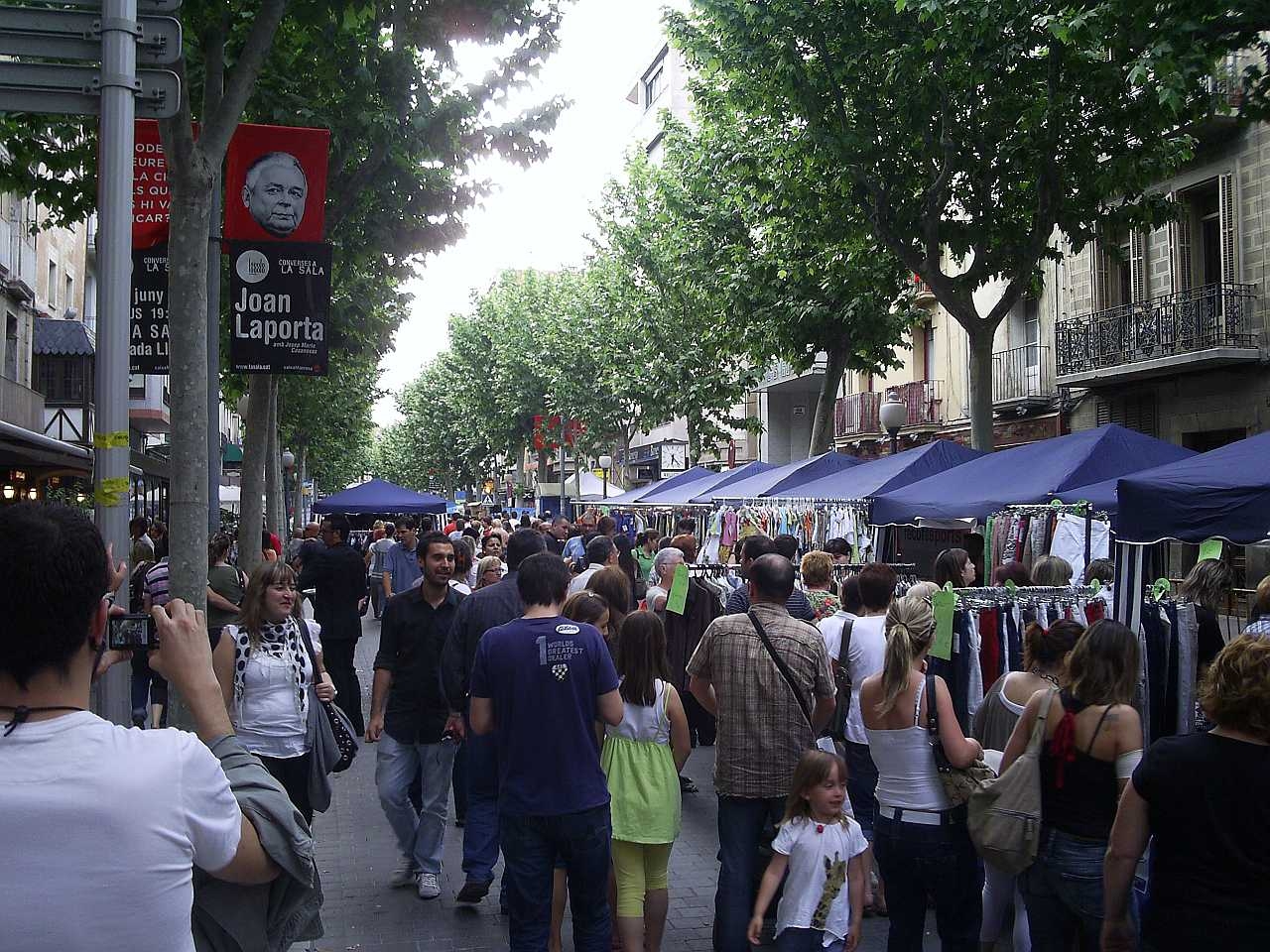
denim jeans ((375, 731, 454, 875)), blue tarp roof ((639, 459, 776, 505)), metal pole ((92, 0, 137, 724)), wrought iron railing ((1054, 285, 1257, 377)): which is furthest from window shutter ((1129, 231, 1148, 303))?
metal pole ((92, 0, 137, 724))

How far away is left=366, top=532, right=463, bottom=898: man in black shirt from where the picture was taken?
666 cm

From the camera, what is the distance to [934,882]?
4.62m

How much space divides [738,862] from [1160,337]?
1871 centimetres

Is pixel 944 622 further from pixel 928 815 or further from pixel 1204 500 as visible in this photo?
pixel 1204 500

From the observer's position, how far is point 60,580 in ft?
6.52

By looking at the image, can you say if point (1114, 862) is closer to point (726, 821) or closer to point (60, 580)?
point (726, 821)

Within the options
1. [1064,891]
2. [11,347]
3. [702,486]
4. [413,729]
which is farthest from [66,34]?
[11,347]

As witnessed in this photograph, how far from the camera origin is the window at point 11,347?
27.0m

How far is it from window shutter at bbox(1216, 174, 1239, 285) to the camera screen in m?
20.9

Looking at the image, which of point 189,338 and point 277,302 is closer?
point 189,338

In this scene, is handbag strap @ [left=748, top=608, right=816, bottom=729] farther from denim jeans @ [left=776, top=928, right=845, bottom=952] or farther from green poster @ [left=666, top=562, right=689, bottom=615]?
green poster @ [left=666, top=562, right=689, bottom=615]

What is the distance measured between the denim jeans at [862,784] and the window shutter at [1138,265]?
18.1m

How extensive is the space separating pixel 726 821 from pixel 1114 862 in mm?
2052

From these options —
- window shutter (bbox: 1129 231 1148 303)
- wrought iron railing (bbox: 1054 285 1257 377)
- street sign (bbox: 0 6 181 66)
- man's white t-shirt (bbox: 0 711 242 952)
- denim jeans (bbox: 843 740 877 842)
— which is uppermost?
window shutter (bbox: 1129 231 1148 303)
